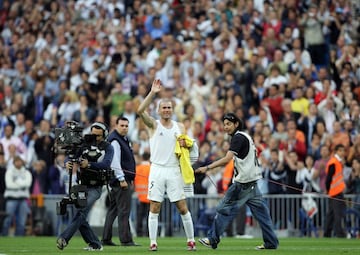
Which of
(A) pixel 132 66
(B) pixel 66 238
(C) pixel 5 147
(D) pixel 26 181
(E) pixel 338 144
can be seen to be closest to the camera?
(B) pixel 66 238

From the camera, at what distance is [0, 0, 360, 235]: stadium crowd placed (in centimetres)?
2981

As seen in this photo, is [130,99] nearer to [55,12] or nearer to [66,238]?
[55,12]

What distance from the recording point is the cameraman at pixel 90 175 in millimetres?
19609

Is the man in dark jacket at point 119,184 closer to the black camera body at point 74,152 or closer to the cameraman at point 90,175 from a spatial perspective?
the cameraman at point 90,175

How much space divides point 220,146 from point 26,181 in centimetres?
521

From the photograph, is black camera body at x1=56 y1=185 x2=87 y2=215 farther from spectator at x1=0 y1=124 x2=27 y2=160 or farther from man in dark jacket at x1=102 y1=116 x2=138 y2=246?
spectator at x1=0 y1=124 x2=27 y2=160

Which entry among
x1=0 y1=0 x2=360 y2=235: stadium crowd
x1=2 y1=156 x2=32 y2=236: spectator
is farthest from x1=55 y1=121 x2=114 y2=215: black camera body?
x1=2 y1=156 x2=32 y2=236: spectator

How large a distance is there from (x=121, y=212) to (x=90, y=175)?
267 cm

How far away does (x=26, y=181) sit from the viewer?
1191 inches

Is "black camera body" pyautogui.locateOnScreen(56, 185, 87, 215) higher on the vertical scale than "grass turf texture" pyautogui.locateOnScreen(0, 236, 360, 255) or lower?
higher

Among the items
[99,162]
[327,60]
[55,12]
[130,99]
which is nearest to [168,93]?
[130,99]

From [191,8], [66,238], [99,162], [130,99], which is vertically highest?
[191,8]

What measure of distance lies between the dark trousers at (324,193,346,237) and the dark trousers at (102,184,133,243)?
6385mm

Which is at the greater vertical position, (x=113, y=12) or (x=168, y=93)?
(x=113, y=12)
